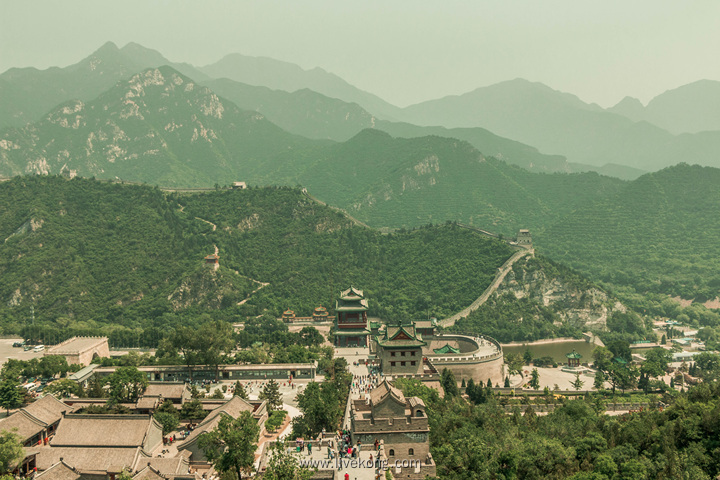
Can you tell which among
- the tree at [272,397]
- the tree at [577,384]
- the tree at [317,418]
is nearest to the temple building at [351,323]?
the tree at [577,384]

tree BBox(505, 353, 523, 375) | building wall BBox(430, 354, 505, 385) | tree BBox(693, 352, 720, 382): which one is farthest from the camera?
tree BBox(505, 353, 523, 375)

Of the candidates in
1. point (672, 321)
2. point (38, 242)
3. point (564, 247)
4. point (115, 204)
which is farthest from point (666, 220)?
point (38, 242)

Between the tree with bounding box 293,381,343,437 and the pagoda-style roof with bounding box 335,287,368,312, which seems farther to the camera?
the pagoda-style roof with bounding box 335,287,368,312

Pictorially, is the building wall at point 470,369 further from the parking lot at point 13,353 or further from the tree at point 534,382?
the parking lot at point 13,353

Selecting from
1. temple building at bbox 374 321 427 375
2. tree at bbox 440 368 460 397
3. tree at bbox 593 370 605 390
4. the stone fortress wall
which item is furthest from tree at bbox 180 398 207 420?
tree at bbox 593 370 605 390

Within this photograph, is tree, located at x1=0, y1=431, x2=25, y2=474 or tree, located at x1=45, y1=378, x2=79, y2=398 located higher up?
tree, located at x1=0, y1=431, x2=25, y2=474

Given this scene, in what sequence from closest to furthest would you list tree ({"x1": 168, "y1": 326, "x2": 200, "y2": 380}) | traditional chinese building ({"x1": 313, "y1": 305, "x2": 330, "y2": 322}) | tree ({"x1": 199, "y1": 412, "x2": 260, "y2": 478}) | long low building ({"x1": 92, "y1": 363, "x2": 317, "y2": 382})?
1. tree ({"x1": 199, "y1": 412, "x2": 260, "y2": 478})
2. tree ({"x1": 168, "y1": 326, "x2": 200, "y2": 380})
3. long low building ({"x1": 92, "y1": 363, "x2": 317, "y2": 382})
4. traditional chinese building ({"x1": 313, "y1": 305, "x2": 330, "y2": 322})

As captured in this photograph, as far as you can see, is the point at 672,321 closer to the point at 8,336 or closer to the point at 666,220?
the point at 666,220

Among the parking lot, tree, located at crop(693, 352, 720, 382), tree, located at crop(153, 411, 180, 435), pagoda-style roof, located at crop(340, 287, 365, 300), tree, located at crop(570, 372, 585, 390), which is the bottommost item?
tree, located at crop(693, 352, 720, 382)

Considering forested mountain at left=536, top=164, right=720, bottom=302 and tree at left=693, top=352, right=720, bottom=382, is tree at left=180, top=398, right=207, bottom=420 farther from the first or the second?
forested mountain at left=536, top=164, right=720, bottom=302
